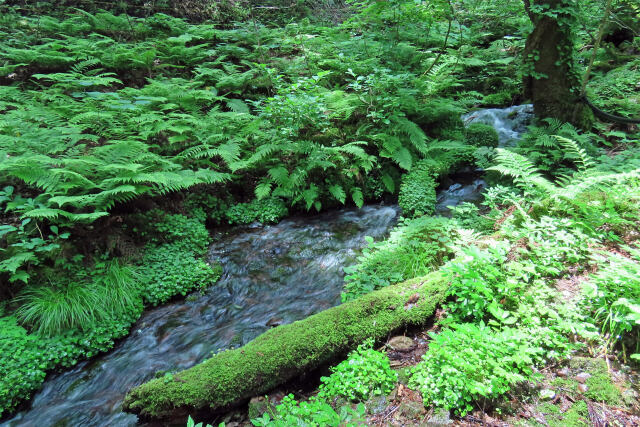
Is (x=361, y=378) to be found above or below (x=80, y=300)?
above

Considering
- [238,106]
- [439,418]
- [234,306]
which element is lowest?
[234,306]

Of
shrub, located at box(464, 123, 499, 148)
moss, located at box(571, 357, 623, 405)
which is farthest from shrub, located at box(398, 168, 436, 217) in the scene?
moss, located at box(571, 357, 623, 405)

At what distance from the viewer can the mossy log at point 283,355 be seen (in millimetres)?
2541

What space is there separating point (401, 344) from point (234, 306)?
8.88 ft

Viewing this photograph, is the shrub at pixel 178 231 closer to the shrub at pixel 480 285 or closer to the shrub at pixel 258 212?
the shrub at pixel 258 212

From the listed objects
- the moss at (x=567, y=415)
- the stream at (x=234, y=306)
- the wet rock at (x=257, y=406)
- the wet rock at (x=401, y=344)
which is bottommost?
the stream at (x=234, y=306)

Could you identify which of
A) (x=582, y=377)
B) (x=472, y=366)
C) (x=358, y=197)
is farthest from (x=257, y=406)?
(x=358, y=197)

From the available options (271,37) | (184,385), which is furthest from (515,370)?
(271,37)

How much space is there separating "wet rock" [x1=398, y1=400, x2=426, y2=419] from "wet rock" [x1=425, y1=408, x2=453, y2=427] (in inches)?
3.0

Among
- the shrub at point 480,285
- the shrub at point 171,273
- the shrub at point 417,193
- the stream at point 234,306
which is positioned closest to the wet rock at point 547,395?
the shrub at point 480,285

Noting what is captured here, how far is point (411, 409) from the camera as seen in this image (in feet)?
7.09

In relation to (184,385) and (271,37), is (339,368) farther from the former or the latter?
(271,37)

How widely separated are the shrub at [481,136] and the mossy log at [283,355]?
5.63 metres

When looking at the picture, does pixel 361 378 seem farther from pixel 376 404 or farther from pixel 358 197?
pixel 358 197
